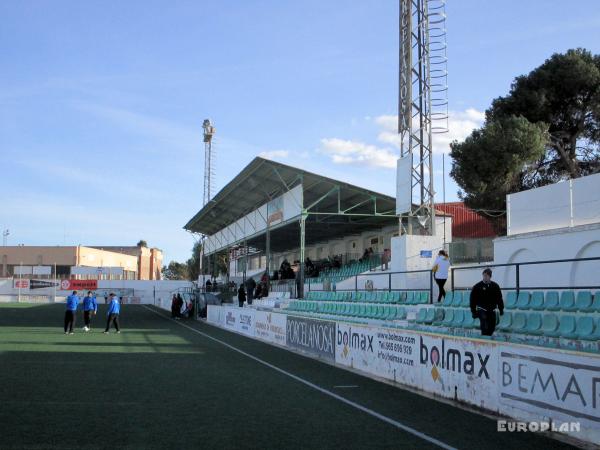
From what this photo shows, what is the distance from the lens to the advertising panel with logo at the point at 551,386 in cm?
716

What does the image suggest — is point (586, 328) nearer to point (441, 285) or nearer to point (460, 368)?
point (460, 368)

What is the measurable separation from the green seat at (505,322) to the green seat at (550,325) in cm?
91

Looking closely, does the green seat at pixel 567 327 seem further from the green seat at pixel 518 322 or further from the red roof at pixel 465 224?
→ the red roof at pixel 465 224

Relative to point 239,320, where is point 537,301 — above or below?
above

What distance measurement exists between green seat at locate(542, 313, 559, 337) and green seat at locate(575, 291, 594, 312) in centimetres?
72

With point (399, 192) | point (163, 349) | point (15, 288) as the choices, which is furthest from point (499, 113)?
point (15, 288)

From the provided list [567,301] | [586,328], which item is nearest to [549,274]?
[567,301]

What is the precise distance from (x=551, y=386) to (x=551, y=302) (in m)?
4.63

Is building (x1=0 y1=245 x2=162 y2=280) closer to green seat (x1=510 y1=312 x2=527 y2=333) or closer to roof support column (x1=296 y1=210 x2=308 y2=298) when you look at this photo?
roof support column (x1=296 y1=210 x2=308 y2=298)

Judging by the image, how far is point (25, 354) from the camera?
1675 centimetres

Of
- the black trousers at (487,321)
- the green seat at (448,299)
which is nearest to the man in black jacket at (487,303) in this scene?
the black trousers at (487,321)

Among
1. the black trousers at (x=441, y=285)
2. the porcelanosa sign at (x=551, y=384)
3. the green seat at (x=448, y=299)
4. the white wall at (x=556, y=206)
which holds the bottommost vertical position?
the porcelanosa sign at (x=551, y=384)

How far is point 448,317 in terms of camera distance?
13.9 meters

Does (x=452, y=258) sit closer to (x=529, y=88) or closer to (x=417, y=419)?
(x=417, y=419)
